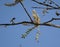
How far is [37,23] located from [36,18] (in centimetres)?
6

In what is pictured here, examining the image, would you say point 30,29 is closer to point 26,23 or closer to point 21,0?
point 26,23

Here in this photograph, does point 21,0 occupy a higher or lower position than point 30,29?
higher

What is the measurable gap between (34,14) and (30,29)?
108 millimetres

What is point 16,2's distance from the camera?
0.87 meters

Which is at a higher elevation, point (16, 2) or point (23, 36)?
point (16, 2)

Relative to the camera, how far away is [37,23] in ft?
2.46

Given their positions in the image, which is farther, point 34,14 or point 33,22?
point 34,14

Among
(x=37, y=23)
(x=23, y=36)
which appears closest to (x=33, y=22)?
(x=37, y=23)

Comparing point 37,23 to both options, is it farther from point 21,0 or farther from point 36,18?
point 21,0

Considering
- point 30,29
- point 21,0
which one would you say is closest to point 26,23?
point 30,29

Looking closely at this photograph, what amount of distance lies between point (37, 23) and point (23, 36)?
136 millimetres

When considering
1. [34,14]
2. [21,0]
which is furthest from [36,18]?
[21,0]

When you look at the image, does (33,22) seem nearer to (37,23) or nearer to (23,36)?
(37,23)

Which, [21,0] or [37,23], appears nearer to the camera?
[37,23]
